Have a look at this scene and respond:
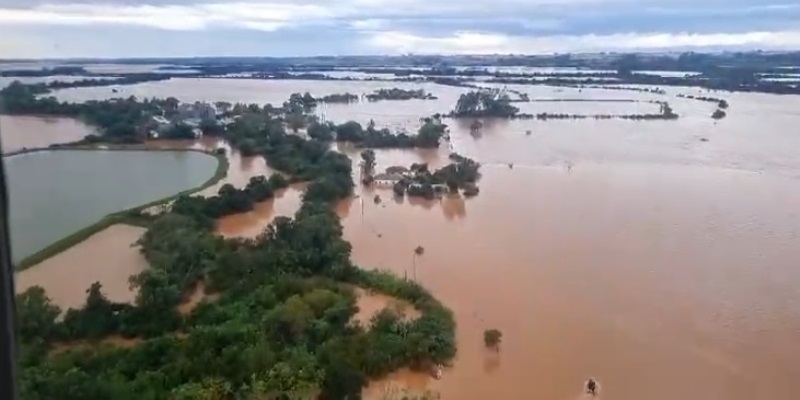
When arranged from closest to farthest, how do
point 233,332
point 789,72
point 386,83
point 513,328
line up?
1. point 233,332
2. point 513,328
3. point 789,72
4. point 386,83

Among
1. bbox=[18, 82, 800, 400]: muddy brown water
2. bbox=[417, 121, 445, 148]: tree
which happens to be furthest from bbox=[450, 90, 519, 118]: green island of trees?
bbox=[18, 82, 800, 400]: muddy brown water

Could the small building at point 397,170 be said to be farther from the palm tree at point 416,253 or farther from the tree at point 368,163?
the palm tree at point 416,253

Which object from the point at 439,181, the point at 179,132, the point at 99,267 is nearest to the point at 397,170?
the point at 439,181

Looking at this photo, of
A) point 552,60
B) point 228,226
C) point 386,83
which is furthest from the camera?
point 552,60

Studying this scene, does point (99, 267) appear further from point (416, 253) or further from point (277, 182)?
point (277, 182)

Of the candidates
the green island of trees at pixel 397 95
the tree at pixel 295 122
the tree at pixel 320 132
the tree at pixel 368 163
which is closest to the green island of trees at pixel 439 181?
the tree at pixel 368 163

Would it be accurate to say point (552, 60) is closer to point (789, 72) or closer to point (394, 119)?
point (789, 72)

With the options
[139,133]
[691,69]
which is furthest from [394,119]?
[691,69]
